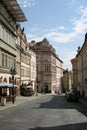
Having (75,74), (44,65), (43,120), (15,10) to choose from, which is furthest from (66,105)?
(44,65)

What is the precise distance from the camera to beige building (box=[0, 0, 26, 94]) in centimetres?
5069

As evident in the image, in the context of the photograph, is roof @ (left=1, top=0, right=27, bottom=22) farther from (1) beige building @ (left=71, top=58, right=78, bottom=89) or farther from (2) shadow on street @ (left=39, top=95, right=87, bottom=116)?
(1) beige building @ (left=71, top=58, right=78, bottom=89)

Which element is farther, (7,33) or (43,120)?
(7,33)

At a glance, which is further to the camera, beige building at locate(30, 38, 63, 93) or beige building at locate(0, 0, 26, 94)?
beige building at locate(30, 38, 63, 93)

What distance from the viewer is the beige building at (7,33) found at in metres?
50.7

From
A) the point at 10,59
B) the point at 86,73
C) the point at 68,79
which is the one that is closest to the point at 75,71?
the point at 86,73

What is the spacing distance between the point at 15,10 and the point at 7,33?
13.3 ft

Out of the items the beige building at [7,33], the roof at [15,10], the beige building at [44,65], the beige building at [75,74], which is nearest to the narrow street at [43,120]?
the beige building at [7,33]

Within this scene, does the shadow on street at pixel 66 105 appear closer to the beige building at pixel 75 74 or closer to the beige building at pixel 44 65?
the beige building at pixel 75 74

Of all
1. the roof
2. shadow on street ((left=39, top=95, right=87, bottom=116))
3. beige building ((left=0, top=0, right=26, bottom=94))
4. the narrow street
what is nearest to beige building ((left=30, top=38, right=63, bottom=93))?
the roof

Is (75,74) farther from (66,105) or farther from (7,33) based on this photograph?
(66,105)

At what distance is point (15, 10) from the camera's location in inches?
2213

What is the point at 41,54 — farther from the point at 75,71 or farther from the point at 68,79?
the point at 68,79

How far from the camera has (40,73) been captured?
12562 cm
